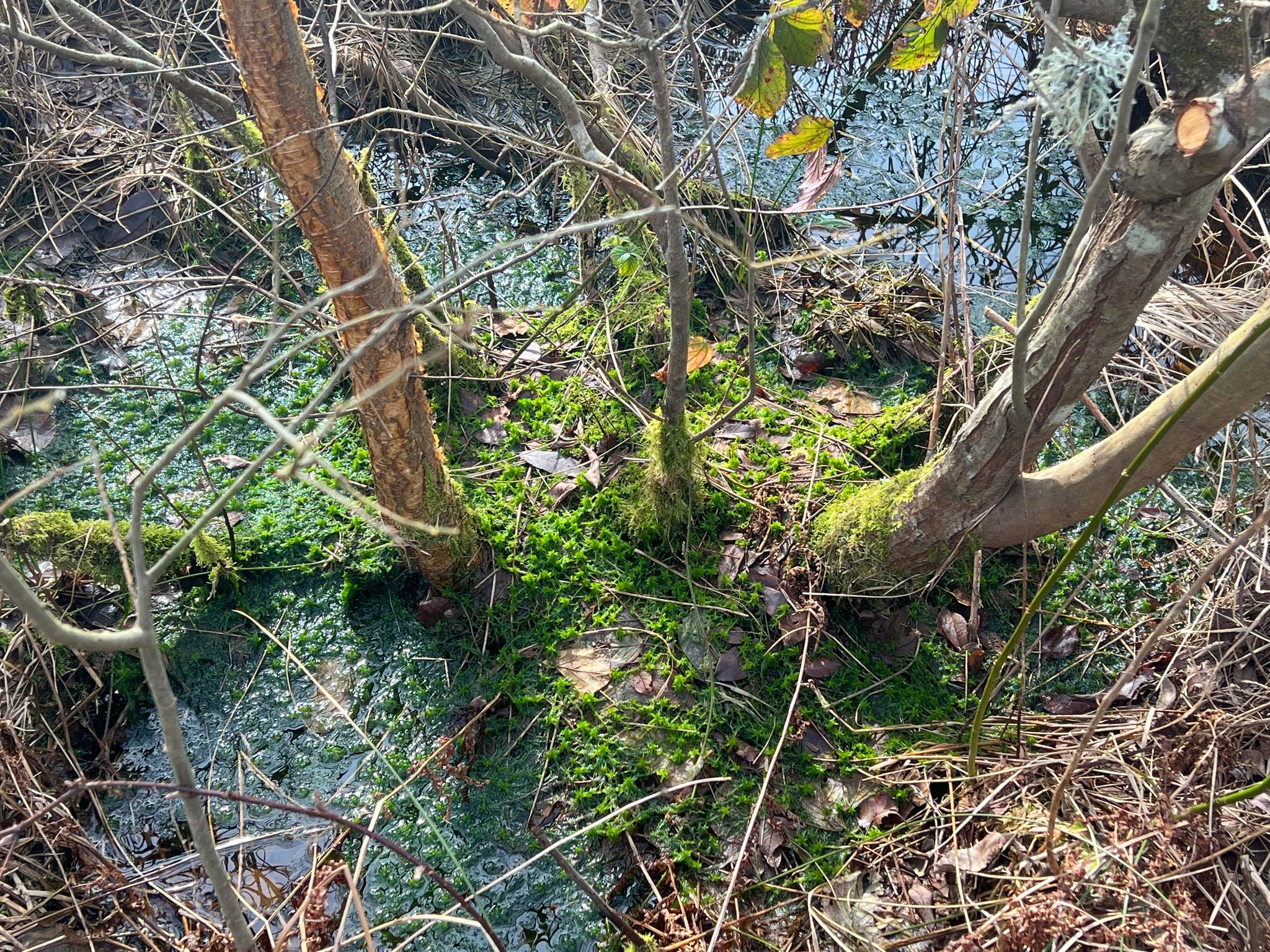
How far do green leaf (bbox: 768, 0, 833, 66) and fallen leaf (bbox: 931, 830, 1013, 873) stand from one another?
74.8 inches

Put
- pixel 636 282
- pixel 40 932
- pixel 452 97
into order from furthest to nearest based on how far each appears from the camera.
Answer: pixel 452 97 < pixel 636 282 < pixel 40 932

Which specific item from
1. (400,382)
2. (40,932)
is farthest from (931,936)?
(40,932)

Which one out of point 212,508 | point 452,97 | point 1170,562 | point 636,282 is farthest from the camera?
point 452,97

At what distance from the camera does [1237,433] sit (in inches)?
122

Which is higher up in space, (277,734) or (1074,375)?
(1074,375)

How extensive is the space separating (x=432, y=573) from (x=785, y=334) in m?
1.86

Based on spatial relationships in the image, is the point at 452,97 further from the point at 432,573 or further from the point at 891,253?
the point at 432,573

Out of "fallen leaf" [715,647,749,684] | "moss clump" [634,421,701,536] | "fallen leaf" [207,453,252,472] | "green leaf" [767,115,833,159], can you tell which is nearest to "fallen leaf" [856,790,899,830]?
"fallen leaf" [715,647,749,684]

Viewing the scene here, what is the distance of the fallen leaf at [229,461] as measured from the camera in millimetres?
3193

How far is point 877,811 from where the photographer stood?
7.66ft

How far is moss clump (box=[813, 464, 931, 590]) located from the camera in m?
2.60

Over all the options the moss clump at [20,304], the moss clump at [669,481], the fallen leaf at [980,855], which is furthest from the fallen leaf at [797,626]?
the moss clump at [20,304]

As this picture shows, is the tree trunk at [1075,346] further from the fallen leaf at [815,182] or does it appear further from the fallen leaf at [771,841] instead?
the fallen leaf at [771,841]

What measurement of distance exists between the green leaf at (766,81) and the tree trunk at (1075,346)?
28.9 inches
